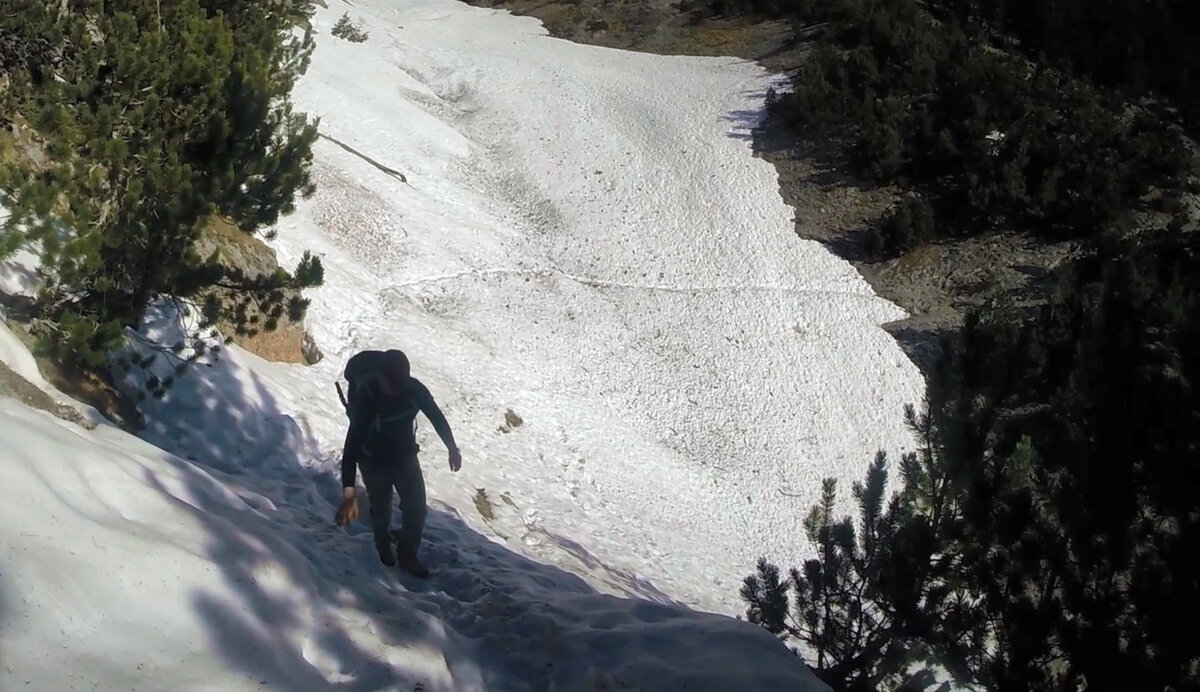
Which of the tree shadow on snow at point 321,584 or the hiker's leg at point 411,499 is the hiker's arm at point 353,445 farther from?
the tree shadow on snow at point 321,584

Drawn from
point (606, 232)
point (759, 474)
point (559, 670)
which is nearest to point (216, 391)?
point (559, 670)

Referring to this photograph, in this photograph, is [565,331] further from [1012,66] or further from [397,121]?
[1012,66]

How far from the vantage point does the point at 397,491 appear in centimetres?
604

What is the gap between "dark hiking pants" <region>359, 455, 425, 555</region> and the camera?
235 inches

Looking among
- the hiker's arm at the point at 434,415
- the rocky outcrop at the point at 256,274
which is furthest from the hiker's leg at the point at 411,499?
the rocky outcrop at the point at 256,274

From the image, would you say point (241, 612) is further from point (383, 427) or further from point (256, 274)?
point (256, 274)

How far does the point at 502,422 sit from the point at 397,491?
5.84 metres

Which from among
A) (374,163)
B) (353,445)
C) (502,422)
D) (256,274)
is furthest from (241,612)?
(374,163)

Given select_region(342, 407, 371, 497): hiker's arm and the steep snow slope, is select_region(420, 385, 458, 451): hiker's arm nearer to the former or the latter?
select_region(342, 407, 371, 497): hiker's arm

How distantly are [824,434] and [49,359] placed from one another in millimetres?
10403

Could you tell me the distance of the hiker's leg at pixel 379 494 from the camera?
5.98 metres

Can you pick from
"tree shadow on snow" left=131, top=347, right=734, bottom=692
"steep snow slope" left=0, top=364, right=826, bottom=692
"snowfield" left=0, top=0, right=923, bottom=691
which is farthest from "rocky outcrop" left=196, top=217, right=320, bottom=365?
"steep snow slope" left=0, top=364, right=826, bottom=692

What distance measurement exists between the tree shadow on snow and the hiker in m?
0.33

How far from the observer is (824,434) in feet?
46.0
